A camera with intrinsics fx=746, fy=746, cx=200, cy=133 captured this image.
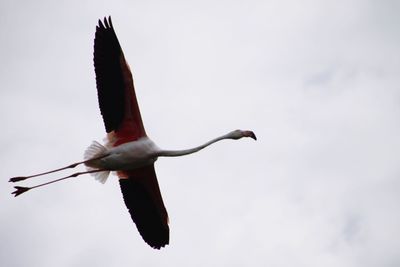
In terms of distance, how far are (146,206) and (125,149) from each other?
211 centimetres

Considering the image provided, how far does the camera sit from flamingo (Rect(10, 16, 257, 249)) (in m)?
18.8

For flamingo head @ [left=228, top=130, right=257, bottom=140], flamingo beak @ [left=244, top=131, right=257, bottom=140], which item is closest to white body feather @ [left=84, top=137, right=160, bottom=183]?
flamingo head @ [left=228, top=130, right=257, bottom=140]

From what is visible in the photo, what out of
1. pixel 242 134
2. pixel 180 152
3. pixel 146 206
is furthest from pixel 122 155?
pixel 242 134

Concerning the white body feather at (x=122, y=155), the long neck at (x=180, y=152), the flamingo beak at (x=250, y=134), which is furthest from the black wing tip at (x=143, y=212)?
the flamingo beak at (x=250, y=134)

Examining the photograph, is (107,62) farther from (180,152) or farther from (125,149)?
(180,152)

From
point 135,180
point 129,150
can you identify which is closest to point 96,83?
point 129,150

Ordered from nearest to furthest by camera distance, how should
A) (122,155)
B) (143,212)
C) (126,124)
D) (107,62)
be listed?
(107,62) → (122,155) → (126,124) → (143,212)

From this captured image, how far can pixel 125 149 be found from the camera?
19438mm

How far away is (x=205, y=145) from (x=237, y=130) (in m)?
0.97

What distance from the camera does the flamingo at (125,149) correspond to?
18.8 metres

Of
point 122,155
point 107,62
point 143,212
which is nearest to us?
point 107,62

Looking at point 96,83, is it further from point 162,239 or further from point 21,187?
point 162,239

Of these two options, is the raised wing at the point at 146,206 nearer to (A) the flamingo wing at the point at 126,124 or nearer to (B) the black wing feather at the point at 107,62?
(A) the flamingo wing at the point at 126,124

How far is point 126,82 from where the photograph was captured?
1894 centimetres
